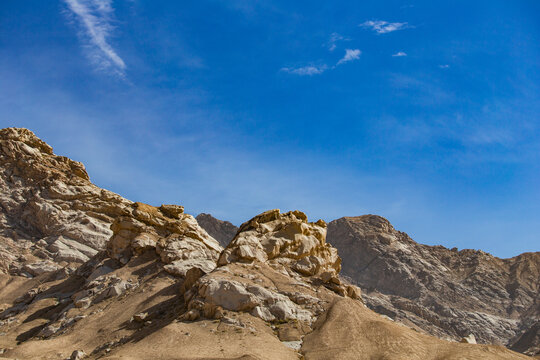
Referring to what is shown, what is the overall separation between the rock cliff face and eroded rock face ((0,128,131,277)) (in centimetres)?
7897

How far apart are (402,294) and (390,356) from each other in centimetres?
12028

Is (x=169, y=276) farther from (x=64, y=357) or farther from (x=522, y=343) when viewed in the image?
(x=522, y=343)

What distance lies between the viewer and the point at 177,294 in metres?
42.3

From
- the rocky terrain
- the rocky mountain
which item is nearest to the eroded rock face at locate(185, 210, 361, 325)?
the rocky terrain

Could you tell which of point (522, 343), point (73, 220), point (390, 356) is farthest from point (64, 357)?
point (522, 343)

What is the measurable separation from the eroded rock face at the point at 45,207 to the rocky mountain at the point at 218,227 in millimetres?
86783

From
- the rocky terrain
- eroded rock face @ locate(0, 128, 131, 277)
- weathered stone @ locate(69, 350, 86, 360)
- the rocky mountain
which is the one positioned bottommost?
weathered stone @ locate(69, 350, 86, 360)

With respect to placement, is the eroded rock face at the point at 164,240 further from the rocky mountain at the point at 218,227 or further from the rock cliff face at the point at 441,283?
the rocky mountain at the point at 218,227

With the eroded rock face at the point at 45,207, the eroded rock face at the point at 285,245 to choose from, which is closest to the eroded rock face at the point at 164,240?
the eroded rock face at the point at 285,245

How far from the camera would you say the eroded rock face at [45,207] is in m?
66.6

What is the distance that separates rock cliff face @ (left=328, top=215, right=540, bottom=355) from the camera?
123312mm

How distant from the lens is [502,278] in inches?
6083

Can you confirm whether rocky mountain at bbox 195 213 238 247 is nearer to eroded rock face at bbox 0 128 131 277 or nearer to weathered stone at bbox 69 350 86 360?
eroded rock face at bbox 0 128 131 277

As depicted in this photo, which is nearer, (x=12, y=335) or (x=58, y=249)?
(x=12, y=335)
